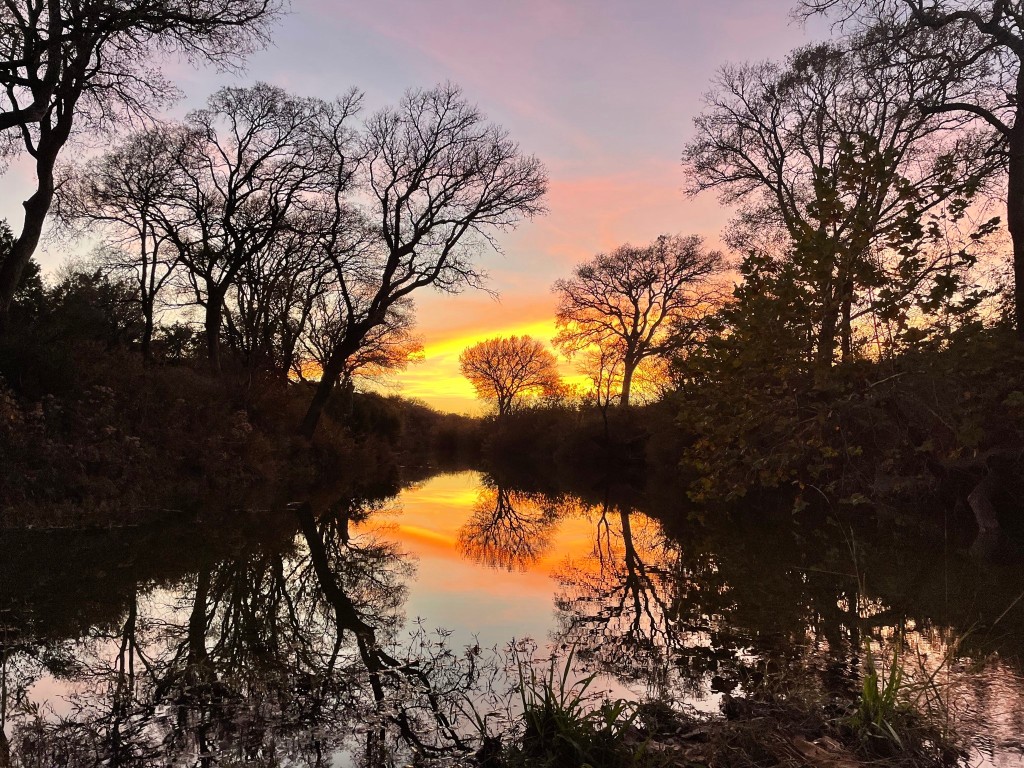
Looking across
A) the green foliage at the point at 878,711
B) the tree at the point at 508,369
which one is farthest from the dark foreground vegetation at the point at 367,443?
the tree at the point at 508,369

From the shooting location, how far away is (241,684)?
4.55 metres

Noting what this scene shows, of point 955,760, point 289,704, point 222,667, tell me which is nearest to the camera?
point 955,760

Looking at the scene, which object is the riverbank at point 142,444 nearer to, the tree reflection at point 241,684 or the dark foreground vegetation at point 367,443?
the dark foreground vegetation at point 367,443

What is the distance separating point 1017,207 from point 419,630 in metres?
11.1

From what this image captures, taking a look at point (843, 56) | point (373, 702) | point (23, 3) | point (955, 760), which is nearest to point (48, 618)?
point (373, 702)

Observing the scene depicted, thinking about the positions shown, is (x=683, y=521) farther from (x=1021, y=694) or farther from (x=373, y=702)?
(x=373, y=702)

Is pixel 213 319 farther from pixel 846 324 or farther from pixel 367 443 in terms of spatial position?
pixel 846 324

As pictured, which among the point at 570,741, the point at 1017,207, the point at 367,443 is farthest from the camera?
the point at 367,443

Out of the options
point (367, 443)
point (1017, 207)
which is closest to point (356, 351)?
point (367, 443)

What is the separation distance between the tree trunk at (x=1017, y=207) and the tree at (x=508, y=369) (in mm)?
42817

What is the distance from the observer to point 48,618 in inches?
236

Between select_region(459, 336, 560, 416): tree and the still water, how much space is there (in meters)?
42.4

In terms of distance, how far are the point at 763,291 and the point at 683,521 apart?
22.9ft

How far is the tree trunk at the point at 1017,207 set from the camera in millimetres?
10430
